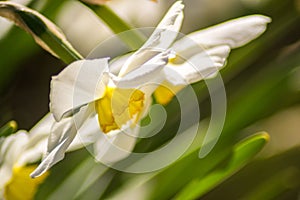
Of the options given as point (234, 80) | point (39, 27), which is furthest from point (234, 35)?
point (234, 80)

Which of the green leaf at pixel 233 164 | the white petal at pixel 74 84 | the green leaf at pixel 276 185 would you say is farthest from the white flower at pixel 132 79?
the green leaf at pixel 276 185

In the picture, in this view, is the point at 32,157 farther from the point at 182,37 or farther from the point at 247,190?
the point at 247,190

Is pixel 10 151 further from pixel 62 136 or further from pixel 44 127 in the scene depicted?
pixel 62 136

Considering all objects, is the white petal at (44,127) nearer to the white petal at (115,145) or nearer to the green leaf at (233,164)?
the white petal at (115,145)

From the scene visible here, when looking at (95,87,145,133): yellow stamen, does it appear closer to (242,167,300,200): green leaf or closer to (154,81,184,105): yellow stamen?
(154,81,184,105): yellow stamen

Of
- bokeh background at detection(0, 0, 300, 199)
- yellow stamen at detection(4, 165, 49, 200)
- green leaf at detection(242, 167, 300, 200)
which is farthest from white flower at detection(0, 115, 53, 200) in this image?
green leaf at detection(242, 167, 300, 200)

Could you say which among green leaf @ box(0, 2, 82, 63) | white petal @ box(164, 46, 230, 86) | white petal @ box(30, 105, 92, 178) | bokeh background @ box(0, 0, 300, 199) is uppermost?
green leaf @ box(0, 2, 82, 63)
